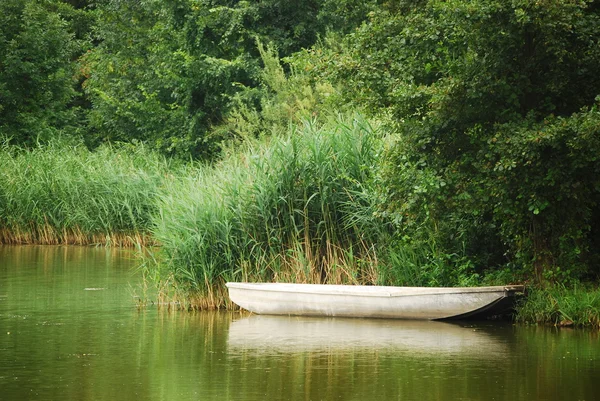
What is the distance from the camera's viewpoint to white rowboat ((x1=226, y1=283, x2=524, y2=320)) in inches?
488

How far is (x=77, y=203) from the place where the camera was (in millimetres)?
23016

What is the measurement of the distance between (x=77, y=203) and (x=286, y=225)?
1020 cm

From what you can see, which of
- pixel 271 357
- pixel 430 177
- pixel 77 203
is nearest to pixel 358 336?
pixel 271 357

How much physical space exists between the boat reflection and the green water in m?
0.01

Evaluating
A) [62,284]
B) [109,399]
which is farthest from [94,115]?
[109,399]

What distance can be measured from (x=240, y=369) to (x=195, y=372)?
42 centimetres

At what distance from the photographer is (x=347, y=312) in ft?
42.7

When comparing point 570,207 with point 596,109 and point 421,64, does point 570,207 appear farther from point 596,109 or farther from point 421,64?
point 421,64

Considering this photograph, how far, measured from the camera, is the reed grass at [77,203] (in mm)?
22625

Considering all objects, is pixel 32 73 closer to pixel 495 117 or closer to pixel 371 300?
pixel 371 300

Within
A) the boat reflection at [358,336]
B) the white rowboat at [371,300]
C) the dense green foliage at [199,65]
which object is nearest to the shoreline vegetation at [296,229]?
the white rowboat at [371,300]

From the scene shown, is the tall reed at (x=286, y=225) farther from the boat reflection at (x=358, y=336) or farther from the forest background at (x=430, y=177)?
the boat reflection at (x=358, y=336)

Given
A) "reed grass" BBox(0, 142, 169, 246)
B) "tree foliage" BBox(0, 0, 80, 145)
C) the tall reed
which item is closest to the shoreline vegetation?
the tall reed

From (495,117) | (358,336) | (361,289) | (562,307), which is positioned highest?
(495,117)
